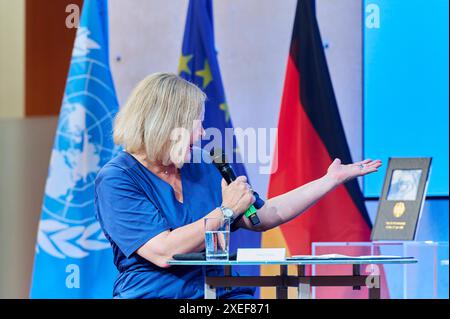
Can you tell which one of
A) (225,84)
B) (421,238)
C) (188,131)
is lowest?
(421,238)

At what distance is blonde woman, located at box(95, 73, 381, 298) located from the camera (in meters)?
2.38

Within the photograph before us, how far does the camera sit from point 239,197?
7.73 ft

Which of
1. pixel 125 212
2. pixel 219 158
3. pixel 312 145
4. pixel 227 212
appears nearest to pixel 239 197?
pixel 227 212

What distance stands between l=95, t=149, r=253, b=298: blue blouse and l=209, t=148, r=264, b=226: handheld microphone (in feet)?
0.45

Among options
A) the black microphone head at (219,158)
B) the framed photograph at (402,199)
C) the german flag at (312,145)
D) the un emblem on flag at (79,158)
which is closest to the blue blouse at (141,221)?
the black microphone head at (219,158)

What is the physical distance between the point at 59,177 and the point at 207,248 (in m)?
1.74

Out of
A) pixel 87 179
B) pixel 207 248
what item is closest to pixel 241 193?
pixel 207 248

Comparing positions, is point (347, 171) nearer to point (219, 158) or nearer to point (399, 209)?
point (219, 158)

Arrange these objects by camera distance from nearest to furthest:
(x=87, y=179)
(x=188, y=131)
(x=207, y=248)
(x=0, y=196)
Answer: (x=207, y=248) → (x=188, y=131) → (x=87, y=179) → (x=0, y=196)

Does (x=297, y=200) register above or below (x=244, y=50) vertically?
below

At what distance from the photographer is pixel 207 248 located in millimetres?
2291

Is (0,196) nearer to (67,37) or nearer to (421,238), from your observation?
(67,37)

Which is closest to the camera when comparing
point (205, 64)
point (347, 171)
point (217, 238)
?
point (217, 238)

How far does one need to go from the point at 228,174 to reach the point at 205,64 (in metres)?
1.48
